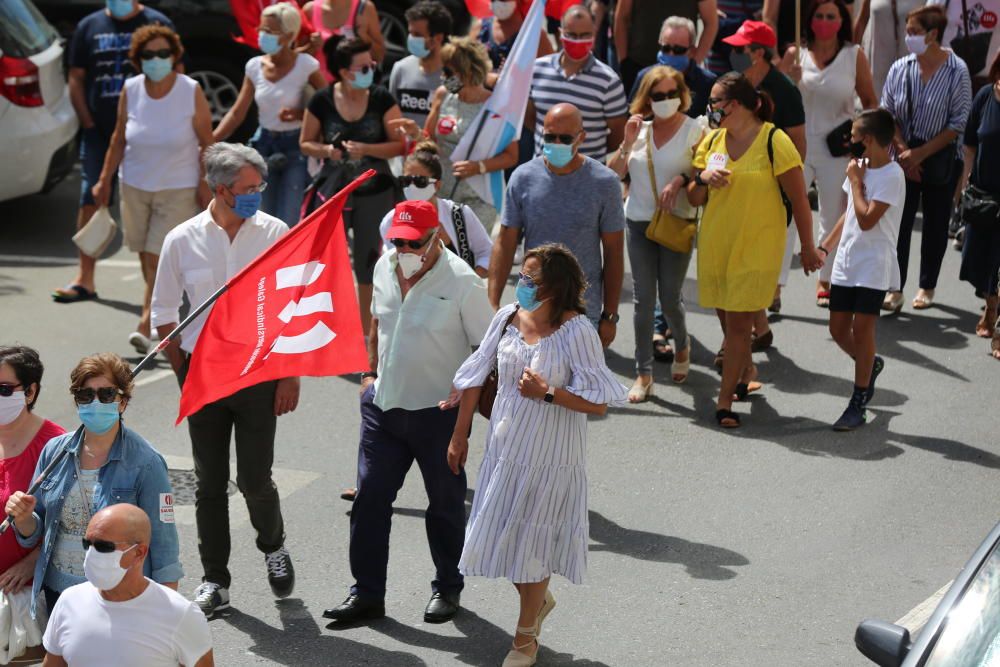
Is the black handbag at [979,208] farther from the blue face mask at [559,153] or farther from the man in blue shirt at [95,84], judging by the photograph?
the man in blue shirt at [95,84]

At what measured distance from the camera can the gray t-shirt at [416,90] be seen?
36.6 feet

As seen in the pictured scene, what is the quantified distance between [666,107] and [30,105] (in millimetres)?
5792

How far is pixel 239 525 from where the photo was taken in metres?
7.88

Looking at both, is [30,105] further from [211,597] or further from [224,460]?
[211,597]

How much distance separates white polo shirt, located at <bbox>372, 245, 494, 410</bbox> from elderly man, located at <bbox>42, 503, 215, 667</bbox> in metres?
2.14

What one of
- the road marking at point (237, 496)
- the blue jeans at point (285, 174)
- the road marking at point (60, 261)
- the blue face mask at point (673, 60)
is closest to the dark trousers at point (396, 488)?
the road marking at point (237, 496)

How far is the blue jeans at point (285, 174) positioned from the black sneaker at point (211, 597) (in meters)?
4.56

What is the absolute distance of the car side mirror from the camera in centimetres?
441

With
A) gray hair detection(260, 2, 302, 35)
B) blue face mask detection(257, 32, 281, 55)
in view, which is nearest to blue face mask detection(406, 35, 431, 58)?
gray hair detection(260, 2, 302, 35)

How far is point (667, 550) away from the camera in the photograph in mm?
7539

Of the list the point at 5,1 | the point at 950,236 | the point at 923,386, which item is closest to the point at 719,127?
the point at 923,386

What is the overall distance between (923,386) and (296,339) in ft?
15.7

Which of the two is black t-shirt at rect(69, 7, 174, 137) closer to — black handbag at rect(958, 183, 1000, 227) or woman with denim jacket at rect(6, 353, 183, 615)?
black handbag at rect(958, 183, 1000, 227)

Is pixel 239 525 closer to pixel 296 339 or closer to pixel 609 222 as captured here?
pixel 296 339
